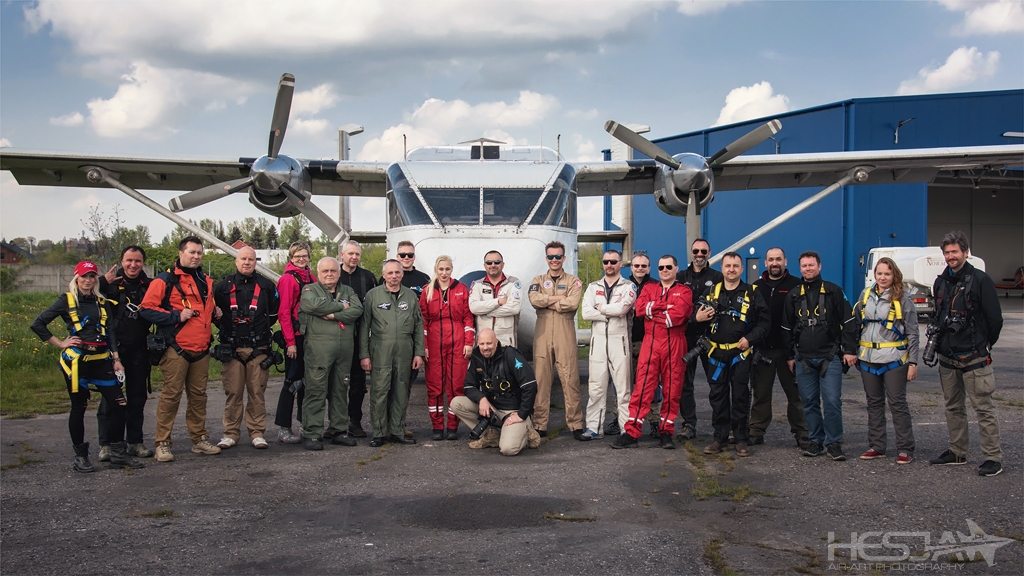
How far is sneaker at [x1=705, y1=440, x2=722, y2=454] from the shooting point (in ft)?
21.9

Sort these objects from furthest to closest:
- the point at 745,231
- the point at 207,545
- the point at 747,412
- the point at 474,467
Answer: the point at 745,231, the point at 747,412, the point at 474,467, the point at 207,545

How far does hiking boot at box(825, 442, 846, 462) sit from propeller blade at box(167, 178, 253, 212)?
851cm

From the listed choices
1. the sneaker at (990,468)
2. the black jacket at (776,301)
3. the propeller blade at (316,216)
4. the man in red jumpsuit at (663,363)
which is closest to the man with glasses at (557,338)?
the man in red jumpsuit at (663,363)

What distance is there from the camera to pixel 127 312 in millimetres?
6438

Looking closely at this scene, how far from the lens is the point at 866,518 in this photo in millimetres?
4789

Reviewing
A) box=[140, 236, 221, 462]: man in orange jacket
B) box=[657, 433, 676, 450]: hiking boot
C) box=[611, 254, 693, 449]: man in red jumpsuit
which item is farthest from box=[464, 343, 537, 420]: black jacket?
box=[140, 236, 221, 462]: man in orange jacket

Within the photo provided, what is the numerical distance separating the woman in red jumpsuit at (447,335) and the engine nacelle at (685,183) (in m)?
5.10

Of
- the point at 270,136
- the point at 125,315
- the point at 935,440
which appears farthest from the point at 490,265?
the point at 270,136

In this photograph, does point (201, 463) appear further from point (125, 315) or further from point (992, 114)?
point (992, 114)

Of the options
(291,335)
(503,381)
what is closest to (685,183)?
(503,381)

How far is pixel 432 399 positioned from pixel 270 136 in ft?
18.6

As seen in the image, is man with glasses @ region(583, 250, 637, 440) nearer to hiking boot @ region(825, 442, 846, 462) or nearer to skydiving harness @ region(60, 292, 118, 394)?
hiking boot @ region(825, 442, 846, 462)

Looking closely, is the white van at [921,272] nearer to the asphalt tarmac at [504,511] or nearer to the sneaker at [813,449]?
the sneaker at [813,449]

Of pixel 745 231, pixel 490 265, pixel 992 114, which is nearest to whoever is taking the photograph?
pixel 490 265
